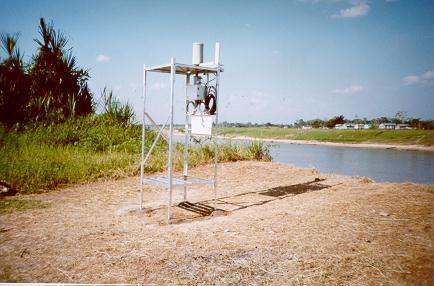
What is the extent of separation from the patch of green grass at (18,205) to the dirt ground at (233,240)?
0.20 m

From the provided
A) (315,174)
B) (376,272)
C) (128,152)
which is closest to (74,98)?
(128,152)

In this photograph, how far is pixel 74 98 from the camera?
13.3 metres

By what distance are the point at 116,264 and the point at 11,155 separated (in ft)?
19.4

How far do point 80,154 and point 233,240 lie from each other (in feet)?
22.4

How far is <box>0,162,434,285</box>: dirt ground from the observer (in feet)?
9.05

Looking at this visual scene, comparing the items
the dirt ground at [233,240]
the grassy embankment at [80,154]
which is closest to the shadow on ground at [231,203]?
the dirt ground at [233,240]

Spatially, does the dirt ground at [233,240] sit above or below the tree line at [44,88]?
below

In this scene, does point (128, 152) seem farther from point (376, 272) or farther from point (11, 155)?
point (376, 272)

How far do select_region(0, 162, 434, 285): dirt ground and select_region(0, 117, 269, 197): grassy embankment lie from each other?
1151 millimetres

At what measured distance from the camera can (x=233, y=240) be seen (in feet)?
11.5

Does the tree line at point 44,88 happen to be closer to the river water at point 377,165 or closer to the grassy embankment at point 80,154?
the grassy embankment at point 80,154

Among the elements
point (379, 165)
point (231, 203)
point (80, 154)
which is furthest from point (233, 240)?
point (379, 165)

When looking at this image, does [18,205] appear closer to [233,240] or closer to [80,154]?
Answer: [233,240]

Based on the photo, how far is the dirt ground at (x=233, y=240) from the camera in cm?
276
